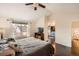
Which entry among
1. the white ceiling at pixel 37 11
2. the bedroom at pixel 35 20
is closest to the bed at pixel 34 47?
the bedroom at pixel 35 20

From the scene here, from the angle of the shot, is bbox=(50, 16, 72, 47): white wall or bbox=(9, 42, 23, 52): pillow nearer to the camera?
bbox=(9, 42, 23, 52): pillow

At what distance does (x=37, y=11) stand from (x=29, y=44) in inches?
21.5

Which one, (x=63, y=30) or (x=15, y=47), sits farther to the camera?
(x=63, y=30)

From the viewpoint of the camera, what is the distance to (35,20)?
1.75 meters

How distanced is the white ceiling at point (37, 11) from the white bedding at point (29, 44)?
0.37 meters

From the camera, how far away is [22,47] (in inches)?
65.5

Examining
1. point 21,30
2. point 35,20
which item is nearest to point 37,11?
point 35,20

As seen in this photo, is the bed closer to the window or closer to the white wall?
the window

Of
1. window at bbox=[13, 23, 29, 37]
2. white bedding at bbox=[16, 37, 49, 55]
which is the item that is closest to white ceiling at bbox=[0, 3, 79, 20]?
window at bbox=[13, 23, 29, 37]

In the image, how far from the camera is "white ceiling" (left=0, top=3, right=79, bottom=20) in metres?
1.67

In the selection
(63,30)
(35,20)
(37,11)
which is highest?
(37,11)

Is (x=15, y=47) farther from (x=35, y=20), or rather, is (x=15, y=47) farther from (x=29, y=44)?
(x=35, y=20)

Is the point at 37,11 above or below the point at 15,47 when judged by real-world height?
above

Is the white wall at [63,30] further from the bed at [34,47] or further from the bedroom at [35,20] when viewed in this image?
the bed at [34,47]
